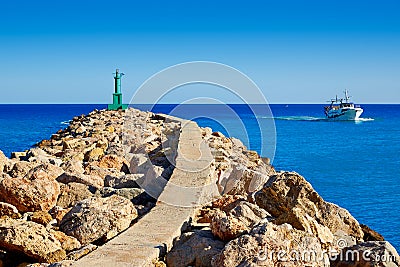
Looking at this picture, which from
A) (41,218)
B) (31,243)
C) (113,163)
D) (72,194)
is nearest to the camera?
(31,243)

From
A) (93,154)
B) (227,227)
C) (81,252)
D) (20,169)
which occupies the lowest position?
(81,252)

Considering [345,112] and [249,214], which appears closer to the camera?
[249,214]

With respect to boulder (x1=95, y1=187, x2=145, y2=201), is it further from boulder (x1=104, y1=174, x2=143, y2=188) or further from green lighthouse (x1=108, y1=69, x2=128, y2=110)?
green lighthouse (x1=108, y1=69, x2=128, y2=110)

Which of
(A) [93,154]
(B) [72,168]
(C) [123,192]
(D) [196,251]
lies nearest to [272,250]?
(D) [196,251]

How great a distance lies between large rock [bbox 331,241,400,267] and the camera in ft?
13.1

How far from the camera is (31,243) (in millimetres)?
4629

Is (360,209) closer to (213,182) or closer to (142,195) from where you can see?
(213,182)

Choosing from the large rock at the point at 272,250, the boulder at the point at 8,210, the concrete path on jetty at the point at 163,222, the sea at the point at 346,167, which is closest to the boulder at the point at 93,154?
the sea at the point at 346,167

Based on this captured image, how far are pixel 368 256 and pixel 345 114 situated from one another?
70.1 metres

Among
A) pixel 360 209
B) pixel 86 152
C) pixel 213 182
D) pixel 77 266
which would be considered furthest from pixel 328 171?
pixel 77 266

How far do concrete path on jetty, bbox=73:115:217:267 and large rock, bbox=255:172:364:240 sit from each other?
88 centimetres

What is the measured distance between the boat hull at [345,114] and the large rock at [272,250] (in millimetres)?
69130

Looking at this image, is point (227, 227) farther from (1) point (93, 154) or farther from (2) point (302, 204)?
(1) point (93, 154)

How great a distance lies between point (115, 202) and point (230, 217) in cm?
146
